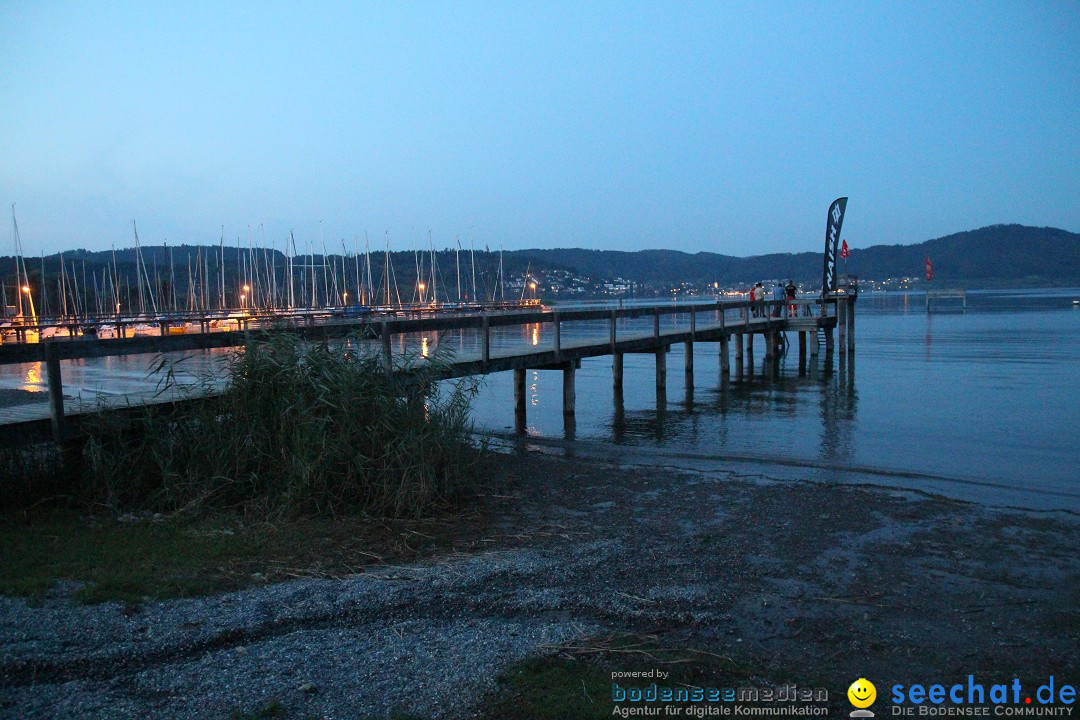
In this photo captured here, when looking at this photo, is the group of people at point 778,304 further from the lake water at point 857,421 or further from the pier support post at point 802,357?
the lake water at point 857,421

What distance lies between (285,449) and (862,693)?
19.8 feet

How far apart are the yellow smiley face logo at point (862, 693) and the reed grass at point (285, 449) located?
15.7 ft

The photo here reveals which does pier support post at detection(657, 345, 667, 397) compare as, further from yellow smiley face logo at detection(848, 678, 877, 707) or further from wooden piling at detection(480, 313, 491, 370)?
yellow smiley face logo at detection(848, 678, 877, 707)

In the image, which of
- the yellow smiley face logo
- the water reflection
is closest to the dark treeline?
the water reflection

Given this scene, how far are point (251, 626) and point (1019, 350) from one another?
4050cm

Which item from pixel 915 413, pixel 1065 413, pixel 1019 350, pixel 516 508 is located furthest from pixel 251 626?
pixel 1019 350

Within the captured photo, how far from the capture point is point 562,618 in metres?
5.75

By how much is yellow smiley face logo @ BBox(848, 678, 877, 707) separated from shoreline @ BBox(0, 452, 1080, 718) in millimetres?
102

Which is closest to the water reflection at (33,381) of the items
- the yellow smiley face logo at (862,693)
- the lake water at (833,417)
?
the lake water at (833,417)

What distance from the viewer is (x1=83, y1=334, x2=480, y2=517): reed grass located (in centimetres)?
845

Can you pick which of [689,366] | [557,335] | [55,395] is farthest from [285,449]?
[689,366]

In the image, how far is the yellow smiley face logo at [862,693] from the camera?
15.0ft

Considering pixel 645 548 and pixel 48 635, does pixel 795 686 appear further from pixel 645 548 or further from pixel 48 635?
pixel 48 635

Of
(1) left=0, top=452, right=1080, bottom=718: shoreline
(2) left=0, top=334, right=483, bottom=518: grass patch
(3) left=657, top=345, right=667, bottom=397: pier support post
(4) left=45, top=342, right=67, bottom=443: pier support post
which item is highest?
(4) left=45, top=342, right=67, bottom=443: pier support post
